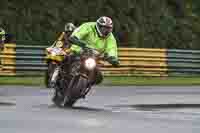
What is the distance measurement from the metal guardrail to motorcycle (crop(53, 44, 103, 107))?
11098 mm

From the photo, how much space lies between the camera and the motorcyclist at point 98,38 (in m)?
15.6

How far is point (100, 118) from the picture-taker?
43.9 feet

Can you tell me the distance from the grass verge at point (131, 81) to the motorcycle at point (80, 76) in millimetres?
7891

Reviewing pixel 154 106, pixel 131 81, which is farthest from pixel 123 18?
pixel 154 106

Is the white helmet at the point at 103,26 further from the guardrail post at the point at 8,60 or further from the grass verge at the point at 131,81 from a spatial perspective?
the guardrail post at the point at 8,60

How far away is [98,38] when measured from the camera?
15.8 metres

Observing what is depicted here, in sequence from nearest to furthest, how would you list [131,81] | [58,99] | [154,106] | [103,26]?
[103,26]
[58,99]
[154,106]
[131,81]

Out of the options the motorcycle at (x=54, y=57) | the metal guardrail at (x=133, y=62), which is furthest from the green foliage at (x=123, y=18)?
the motorcycle at (x=54, y=57)

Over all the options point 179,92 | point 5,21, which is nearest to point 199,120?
point 179,92

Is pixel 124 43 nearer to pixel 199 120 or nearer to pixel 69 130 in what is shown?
pixel 199 120

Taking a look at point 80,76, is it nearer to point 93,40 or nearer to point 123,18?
point 93,40

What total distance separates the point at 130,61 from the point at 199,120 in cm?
1515

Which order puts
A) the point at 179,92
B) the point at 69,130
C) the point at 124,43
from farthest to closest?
the point at 124,43 → the point at 179,92 → the point at 69,130

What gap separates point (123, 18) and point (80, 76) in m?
17.1
